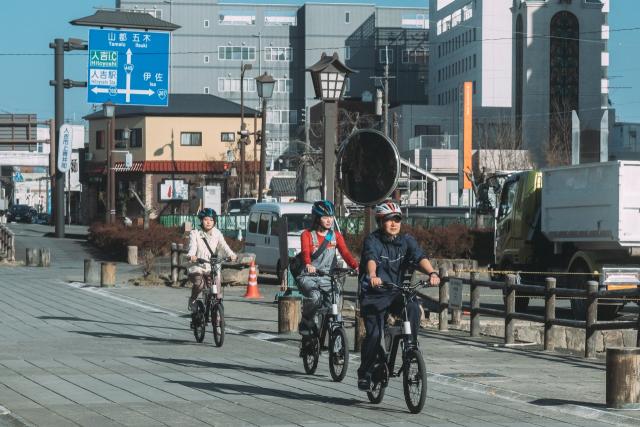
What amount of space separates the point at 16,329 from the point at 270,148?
107m

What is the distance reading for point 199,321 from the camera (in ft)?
51.6

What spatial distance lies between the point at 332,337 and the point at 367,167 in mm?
4209

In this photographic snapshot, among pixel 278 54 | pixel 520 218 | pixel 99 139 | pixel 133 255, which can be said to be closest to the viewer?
pixel 520 218

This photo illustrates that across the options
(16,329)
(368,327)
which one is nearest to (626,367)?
(368,327)

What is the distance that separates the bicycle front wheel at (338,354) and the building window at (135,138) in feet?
240

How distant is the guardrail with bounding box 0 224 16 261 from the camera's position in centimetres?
3947

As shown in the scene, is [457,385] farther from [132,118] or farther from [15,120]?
[132,118]

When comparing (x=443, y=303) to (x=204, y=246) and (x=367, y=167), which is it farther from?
(x=204, y=246)

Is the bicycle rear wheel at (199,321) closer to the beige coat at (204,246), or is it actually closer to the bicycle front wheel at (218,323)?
the bicycle front wheel at (218,323)

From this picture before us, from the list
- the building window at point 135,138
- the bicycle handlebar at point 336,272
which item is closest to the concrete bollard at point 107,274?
the bicycle handlebar at point 336,272

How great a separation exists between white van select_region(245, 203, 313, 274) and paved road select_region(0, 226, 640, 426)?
9.55m

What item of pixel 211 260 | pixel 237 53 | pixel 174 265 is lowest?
pixel 174 265

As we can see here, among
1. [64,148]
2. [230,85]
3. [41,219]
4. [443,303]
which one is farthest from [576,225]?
[230,85]

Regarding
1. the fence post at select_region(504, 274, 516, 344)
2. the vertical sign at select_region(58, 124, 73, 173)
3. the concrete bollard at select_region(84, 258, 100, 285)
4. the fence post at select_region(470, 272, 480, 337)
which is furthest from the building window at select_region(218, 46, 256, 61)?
the fence post at select_region(504, 274, 516, 344)
